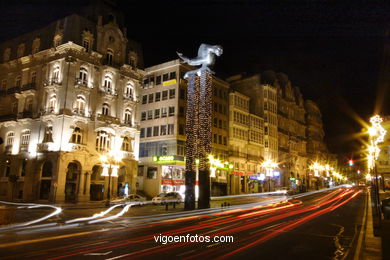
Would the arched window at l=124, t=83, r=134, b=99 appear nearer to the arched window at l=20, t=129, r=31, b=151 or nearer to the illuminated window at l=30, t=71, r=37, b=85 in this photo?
the illuminated window at l=30, t=71, r=37, b=85

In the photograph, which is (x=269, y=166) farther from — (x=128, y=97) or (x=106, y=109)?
(x=106, y=109)

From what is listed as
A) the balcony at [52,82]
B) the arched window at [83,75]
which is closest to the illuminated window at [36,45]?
the balcony at [52,82]

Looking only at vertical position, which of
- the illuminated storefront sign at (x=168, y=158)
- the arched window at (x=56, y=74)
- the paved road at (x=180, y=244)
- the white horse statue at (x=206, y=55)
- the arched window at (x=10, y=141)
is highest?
the arched window at (x=56, y=74)

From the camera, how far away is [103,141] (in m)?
44.8

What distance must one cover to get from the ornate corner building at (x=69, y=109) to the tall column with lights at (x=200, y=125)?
15.5 meters

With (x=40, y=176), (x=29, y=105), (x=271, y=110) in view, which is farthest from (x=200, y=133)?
(x=271, y=110)

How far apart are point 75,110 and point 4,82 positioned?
16406 mm

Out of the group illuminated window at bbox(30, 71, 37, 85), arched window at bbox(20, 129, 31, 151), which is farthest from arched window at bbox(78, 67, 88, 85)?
arched window at bbox(20, 129, 31, 151)

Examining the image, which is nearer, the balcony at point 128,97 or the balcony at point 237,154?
the balcony at point 128,97

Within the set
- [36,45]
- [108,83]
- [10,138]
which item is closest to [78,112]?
[108,83]

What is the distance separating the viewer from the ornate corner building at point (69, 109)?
1613 inches

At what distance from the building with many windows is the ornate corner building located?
18.3ft

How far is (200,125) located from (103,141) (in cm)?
1849

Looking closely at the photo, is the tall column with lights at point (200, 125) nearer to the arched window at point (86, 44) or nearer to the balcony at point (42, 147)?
the arched window at point (86, 44)
